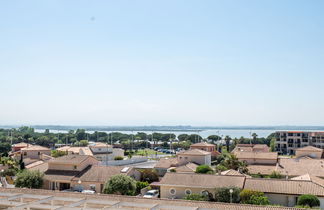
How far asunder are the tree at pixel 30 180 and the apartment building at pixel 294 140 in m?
71.8

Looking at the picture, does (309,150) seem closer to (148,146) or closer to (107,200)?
(107,200)

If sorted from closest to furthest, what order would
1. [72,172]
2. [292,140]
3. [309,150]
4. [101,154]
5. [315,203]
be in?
[315,203], [72,172], [309,150], [101,154], [292,140]

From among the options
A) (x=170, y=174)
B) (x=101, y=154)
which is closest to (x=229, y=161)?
(x=170, y=174)

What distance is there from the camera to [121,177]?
3275 cm

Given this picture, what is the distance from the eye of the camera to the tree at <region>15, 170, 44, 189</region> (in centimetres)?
3538

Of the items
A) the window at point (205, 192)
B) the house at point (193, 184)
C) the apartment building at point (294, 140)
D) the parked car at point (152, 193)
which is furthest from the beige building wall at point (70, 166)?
the apartment building at point (294, 140)

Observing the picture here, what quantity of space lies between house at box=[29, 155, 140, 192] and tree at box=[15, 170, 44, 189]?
2587mm

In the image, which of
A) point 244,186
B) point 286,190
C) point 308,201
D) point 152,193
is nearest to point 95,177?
point 152,193

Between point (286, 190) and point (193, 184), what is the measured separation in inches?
316

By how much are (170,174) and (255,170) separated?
17.9 m

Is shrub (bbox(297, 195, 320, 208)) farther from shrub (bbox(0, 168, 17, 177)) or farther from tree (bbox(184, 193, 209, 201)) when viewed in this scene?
shrub (bbox(0, 168, 17, 177))

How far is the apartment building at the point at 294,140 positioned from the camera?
3556 inches

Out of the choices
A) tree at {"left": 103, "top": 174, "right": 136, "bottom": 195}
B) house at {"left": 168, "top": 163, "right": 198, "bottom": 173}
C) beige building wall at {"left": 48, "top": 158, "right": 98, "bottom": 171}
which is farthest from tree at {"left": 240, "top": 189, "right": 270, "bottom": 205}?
beige building wall at {"left": 48, "top": 158, "right": 98, "bottom": 171}

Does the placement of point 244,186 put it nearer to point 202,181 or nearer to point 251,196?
point 251,196
